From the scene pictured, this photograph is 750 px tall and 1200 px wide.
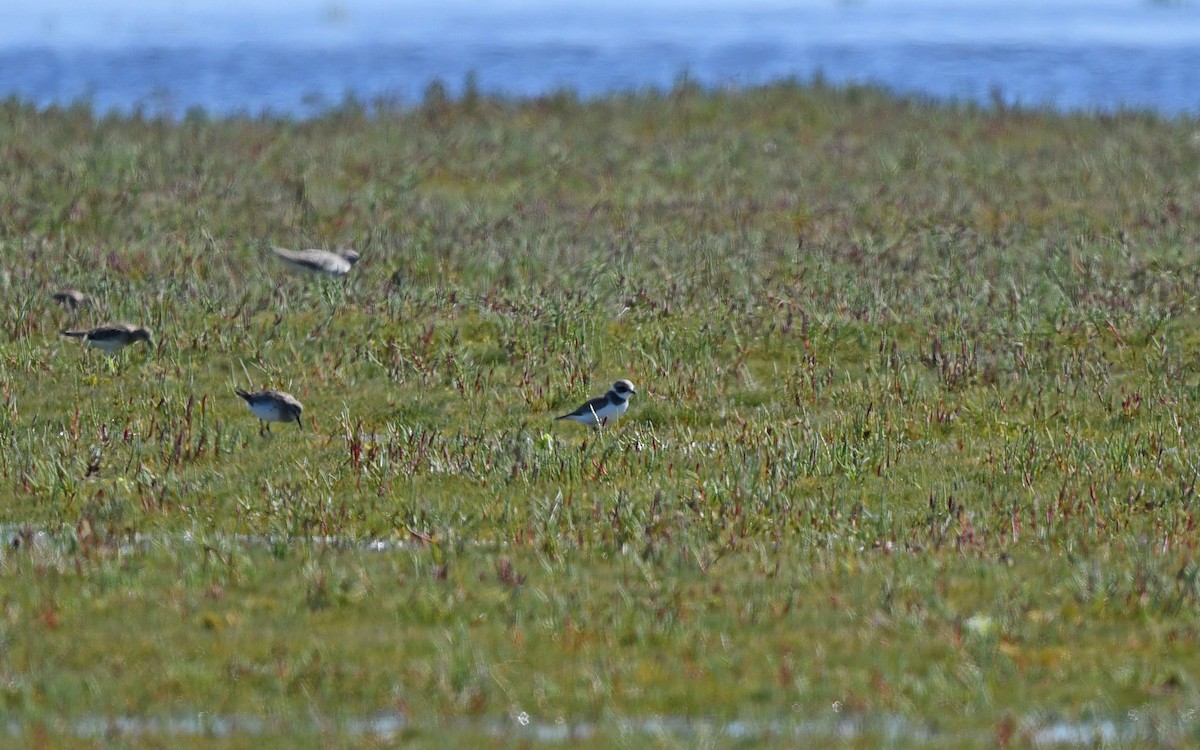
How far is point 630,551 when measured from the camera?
9617 millimetres

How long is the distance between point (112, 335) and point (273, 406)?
2609 millimetres

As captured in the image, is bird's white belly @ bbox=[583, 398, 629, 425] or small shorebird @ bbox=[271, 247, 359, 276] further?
small shorebird @ bbox=[271, 247, 359, 276]

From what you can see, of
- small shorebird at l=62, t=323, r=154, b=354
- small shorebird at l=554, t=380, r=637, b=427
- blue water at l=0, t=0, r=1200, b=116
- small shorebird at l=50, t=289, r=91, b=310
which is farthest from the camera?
blue water at l=0, t=0, r=1200, b=116

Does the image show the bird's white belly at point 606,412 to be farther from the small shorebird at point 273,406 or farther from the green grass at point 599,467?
the small shorebird at point 273,406

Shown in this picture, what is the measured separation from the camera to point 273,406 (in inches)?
500

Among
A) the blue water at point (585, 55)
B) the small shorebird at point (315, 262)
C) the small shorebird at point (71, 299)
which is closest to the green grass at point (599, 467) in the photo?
the small shorebird at point (71, 299)

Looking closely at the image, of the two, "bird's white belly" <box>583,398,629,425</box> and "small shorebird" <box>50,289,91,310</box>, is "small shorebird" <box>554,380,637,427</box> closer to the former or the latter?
"bird's white belly" <box>583,398,629,425</box>

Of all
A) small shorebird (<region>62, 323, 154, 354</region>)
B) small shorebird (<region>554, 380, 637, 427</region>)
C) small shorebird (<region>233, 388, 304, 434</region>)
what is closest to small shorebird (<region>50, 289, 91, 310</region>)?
small shorebird (<region>62, 323, 154, 354</region>)

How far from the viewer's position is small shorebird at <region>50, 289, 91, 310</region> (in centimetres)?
1653

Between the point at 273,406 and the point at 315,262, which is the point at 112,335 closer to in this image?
the point at 273,406

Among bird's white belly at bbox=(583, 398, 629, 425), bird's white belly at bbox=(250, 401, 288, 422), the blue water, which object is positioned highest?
bird's white belly at bbox=(583, 398, 629, 425)

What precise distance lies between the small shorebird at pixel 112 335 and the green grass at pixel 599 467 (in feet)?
0.78

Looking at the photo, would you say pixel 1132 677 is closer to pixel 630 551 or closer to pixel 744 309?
pixel 630 551

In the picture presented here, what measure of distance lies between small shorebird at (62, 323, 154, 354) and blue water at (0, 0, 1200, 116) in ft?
64.1
